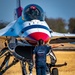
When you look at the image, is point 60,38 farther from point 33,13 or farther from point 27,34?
point 27,34

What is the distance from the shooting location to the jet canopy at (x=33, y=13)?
13.1 meters

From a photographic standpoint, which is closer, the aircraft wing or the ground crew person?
the ground crew person

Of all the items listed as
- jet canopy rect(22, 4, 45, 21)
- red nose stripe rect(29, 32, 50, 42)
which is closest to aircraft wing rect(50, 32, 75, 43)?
jet canopy rect(22, 4, 45, 21)

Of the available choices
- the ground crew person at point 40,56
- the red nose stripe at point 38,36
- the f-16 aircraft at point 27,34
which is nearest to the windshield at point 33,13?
the f-16 aircraft at point 27,34

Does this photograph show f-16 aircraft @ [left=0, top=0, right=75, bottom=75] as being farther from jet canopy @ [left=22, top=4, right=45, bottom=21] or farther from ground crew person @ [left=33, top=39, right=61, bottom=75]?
ground crew person @ [left=33, top=39, right=61, bottom=75]

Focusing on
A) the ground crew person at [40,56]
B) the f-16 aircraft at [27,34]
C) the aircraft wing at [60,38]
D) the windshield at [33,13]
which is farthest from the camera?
the aircraft wing at [60,38]

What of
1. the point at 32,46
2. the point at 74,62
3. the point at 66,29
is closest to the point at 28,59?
the point at 32,46

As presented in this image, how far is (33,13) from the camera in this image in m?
13.2

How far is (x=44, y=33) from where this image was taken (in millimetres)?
11852

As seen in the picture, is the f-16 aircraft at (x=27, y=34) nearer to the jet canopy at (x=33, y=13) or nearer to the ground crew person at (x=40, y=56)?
the jet canopy at (x=33, y=13)

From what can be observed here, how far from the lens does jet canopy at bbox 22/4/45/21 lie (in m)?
13.1

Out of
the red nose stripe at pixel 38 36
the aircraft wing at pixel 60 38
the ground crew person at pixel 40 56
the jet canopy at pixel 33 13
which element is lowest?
the aircraft wing at pixel 60 38

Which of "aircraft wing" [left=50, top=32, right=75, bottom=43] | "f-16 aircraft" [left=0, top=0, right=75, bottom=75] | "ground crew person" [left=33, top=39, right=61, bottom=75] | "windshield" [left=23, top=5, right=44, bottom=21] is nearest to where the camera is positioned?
"ground crew person" [left=33, top=39, right=61, bottom=75]

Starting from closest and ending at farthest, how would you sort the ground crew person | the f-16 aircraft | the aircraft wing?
the ground crew person → the f-16 aircraft → the aircraft wing
